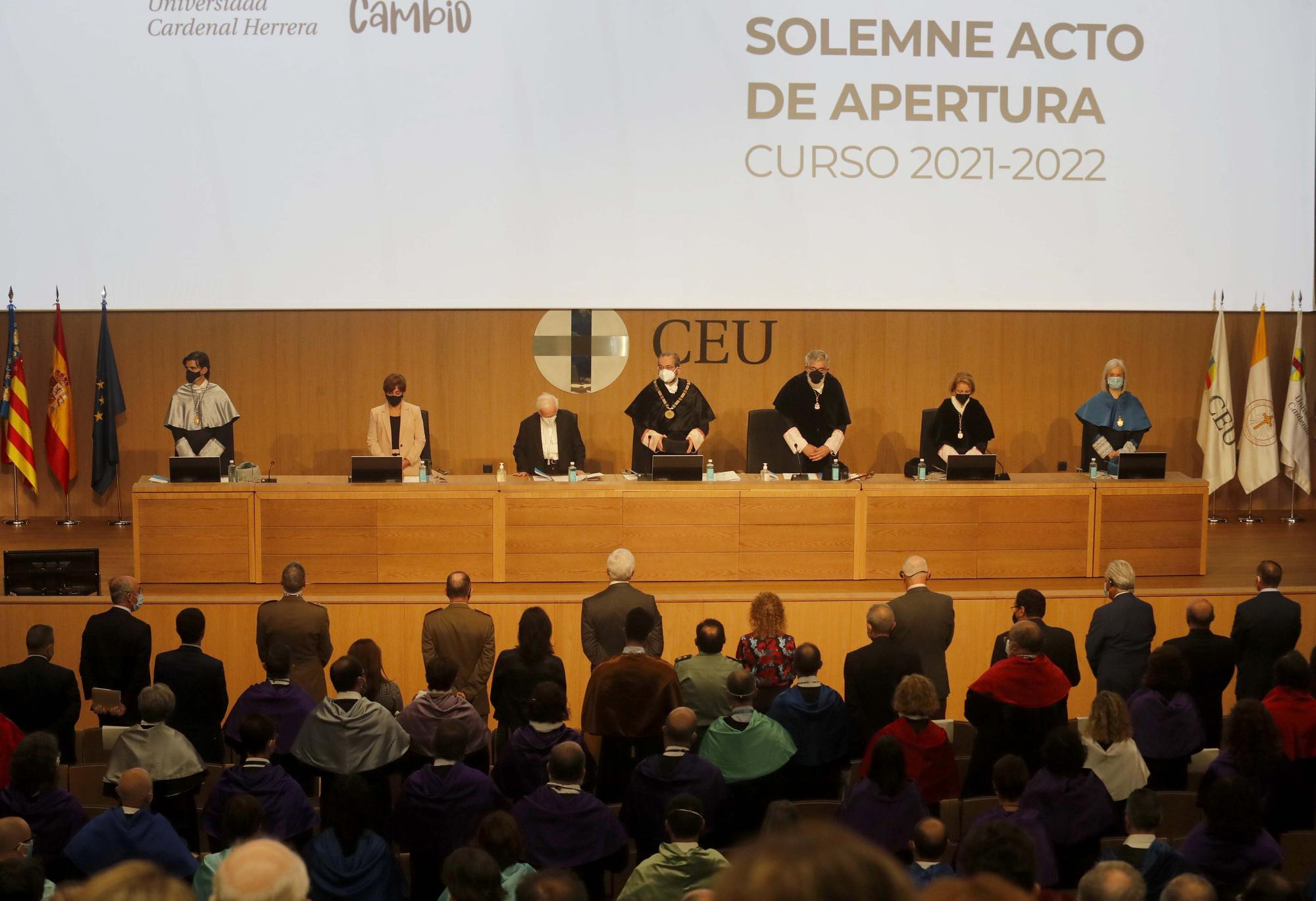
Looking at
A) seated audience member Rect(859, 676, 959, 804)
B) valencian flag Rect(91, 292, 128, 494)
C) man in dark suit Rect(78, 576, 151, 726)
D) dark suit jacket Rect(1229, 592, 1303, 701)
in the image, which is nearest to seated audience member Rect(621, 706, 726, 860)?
seated audience member Rect(859, 676, 959, 804)

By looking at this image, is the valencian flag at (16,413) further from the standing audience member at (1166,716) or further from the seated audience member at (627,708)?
the standing audience member at (1166,716)

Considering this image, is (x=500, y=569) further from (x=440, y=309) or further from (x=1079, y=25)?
(x=1079, y=25)

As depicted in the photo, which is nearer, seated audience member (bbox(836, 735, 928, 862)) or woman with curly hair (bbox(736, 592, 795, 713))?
seated audience member (bbox(836, 735, 928, 862))

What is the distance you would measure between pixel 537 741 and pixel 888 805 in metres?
1.34

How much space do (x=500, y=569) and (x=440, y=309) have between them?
12.0 ft

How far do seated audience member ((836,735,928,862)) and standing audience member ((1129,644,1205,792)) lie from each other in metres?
1.50

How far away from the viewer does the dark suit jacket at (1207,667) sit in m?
6.23

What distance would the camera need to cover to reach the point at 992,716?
5.56 m

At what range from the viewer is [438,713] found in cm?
536

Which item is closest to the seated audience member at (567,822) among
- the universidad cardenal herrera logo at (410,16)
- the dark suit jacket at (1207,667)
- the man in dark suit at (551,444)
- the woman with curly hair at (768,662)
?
the woman with curly hair at (768,662)

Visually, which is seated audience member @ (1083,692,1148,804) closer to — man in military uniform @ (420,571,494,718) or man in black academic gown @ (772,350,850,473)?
man in military uniform @ (420,571,494,718)

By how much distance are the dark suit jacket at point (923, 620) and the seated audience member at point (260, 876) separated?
4501 mm

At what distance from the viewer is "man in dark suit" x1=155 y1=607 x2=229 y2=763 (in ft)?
19.6

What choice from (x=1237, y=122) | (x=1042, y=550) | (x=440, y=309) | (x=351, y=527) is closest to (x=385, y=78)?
(x=440, y=309)
